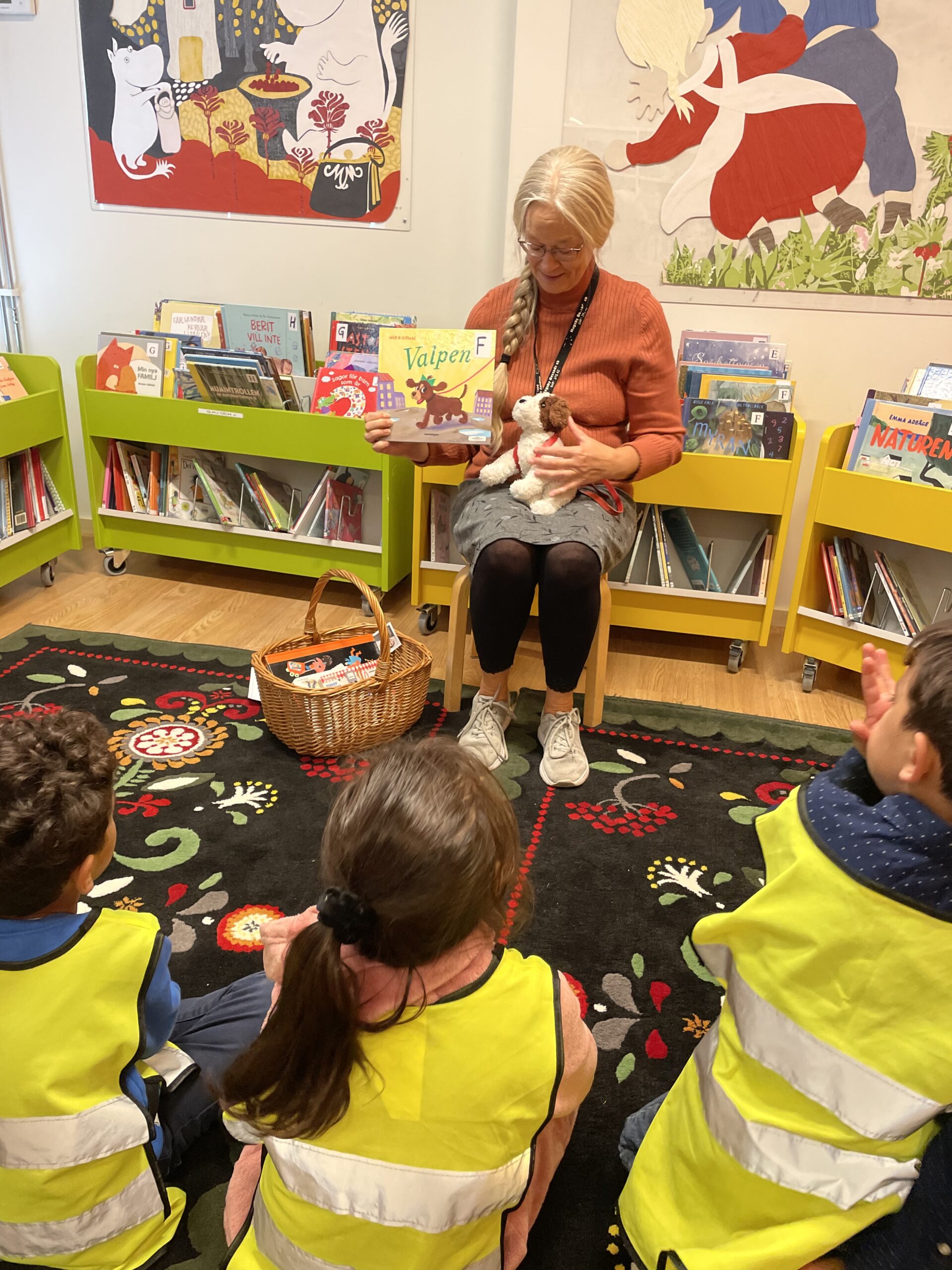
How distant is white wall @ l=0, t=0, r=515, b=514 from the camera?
271 centimetres

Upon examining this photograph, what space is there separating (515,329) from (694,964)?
4.67ft

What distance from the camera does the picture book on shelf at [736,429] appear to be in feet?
8.08

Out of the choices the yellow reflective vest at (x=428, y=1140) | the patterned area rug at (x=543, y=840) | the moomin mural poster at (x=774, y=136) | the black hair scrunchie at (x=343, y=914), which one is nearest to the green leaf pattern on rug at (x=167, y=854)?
the patterned area rug at (x=543, y=840)

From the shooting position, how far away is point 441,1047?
2.59 ft

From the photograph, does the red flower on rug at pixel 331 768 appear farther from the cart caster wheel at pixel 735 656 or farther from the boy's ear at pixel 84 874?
the cart caster wheel at pixel 735 656

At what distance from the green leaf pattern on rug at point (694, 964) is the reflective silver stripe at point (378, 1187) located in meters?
0.76

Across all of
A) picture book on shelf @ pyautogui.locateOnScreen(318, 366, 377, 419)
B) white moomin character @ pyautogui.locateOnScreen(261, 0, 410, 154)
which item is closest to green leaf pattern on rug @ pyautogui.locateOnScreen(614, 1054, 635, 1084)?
picture book on shelf @ pyautogui.locateOnScreen(318, 366, 377, 419)

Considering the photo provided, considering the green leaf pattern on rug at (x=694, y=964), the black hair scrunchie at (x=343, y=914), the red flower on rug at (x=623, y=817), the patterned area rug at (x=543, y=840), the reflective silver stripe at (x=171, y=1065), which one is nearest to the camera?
the black hair scrunchie at (x=343, y=914)

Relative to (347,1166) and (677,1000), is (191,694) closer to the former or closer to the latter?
(677,1000)

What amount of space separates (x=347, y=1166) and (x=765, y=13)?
2.78 meters

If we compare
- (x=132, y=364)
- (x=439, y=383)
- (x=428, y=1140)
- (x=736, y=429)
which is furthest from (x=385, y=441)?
(x=428, y=1140)

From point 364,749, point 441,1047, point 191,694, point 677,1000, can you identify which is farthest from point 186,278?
point 441,1047

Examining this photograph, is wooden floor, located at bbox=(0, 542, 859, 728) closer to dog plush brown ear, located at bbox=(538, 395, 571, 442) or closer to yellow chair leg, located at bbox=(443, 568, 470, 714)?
yellow chair leg, located at bbox=(443, 568, 470, 714)

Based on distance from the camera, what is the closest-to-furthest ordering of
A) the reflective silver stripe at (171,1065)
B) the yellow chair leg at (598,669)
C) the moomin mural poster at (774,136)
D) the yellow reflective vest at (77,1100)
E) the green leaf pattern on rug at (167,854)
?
the yellow reflective vest at (77,1100) < the reflective silver stripe at (171,1065) < the green leaf pattern on rug at (167,854) < the yellow chair leg at (598,669) < the moomin mural poster at (774,136)
